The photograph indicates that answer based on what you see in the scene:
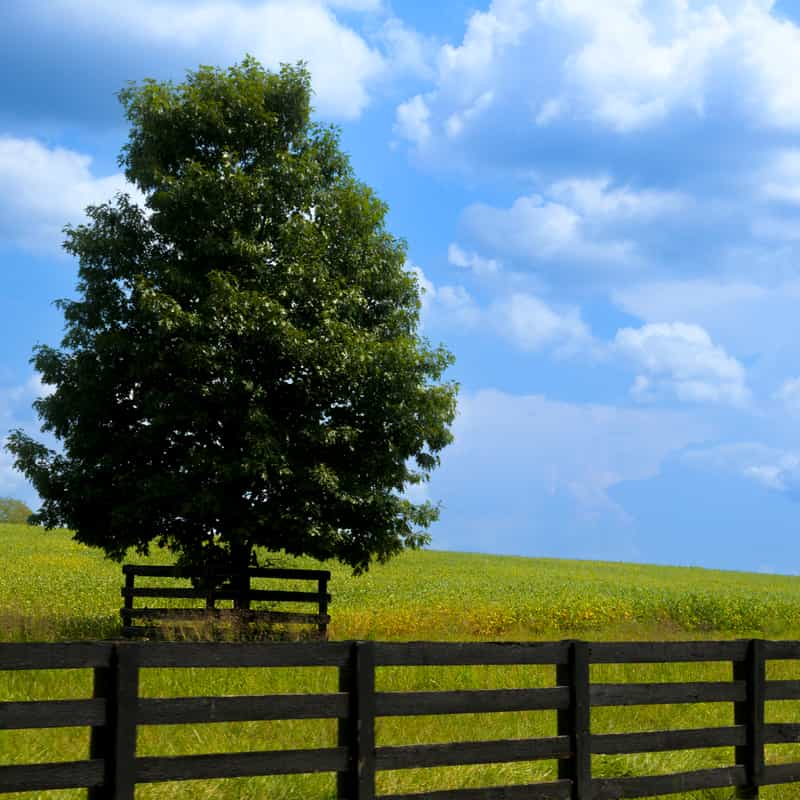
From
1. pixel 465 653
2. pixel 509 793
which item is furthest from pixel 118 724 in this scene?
pixel 509 793

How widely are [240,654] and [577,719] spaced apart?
3.31 meters

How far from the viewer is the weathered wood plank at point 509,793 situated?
8.37 m

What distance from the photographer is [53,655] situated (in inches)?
277

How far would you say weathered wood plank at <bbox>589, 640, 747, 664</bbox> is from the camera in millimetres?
9250

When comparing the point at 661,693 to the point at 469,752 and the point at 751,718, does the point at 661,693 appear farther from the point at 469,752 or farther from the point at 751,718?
the point at 469,752

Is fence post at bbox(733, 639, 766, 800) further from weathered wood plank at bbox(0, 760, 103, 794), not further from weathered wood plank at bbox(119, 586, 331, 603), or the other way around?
weathered wood plank at bbox(119, 586, 331, 603)

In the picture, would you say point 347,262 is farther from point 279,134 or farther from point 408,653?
point 408,653

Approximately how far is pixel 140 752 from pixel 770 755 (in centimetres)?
719

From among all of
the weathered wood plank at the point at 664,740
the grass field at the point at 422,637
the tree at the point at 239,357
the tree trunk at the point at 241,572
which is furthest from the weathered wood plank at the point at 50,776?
the tree trunk at the point at 241,572

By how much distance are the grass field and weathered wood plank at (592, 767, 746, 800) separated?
25cm

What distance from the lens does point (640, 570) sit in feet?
232

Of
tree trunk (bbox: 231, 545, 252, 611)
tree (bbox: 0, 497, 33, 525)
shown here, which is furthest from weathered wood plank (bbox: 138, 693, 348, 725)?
tree (bbox: 0, 497, 33, 525)

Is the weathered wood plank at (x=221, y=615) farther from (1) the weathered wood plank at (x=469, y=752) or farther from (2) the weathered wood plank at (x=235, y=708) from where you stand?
(2) the weathered wood plank at (x=235, y=708)

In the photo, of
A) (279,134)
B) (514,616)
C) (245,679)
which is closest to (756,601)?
(514,616)
